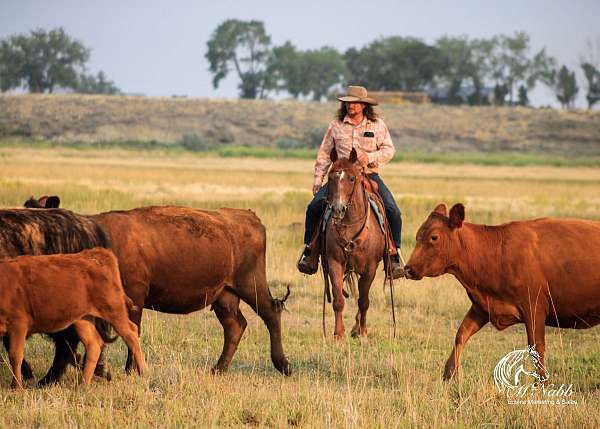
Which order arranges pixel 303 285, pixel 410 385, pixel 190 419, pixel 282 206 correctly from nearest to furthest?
pixel 190 419 → pixel 410 385 → pixel 303 285 → pixel 282 206

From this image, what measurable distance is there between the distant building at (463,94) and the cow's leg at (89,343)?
9610cm

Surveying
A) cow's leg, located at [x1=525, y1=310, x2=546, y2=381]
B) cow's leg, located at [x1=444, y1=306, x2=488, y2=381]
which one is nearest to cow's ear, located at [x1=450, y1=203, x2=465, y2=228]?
cow's leg, located at [x1=444, y1=306, x2=488, y2=381]

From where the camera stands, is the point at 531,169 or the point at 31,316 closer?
the point at 31,316

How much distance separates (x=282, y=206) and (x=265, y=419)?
1846cm

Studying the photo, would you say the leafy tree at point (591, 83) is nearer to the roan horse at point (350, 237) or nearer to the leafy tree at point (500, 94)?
the leafy tree at point (500, 94)

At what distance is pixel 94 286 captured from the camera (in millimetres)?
8109

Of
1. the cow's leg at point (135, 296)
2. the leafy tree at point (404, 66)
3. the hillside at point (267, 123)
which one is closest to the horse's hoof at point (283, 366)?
the cow's leg at point (135, 296)

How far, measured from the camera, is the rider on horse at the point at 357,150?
1271cm

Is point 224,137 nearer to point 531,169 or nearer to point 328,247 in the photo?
point 531,169

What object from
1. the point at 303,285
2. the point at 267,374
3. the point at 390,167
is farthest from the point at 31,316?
the point at 390,167

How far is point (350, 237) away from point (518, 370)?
362 centimetres

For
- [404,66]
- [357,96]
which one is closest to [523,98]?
[404,66]

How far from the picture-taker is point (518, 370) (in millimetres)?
8953

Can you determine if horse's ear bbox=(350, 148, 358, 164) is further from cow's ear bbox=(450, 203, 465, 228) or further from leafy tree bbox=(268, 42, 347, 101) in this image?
leafy tree bbox=(268, 42, 347, 101)
